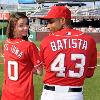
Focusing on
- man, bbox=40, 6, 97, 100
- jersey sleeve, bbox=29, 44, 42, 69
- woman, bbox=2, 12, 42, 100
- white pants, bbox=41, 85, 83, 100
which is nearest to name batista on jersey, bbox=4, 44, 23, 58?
woman, bbox=2, 12, 42, 100

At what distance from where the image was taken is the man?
3916 mm

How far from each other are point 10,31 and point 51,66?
712mm

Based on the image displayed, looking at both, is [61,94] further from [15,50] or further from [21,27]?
[21,27]

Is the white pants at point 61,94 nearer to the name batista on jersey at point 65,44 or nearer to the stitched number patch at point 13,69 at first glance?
the name batista on jersey at point 65,44

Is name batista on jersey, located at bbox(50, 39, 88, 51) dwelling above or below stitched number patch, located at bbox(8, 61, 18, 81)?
above

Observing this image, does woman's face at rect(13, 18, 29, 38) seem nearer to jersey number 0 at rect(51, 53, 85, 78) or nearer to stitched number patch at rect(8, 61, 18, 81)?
stitched number patch at rect(8, 61, 18, 81)

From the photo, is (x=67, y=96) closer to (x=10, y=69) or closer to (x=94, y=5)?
(x=10, y=69)

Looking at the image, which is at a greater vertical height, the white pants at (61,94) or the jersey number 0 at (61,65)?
the jersey number 0 at (61,65)

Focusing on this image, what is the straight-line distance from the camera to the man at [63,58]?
392cm

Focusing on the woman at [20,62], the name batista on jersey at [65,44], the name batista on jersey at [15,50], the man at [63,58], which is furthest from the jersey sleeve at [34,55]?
the name batista on jersey at [65,44]

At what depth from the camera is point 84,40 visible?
3982 millimetres

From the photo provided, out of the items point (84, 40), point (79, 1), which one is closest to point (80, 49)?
point (84, 40)

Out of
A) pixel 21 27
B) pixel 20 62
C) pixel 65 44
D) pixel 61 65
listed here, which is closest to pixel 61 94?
pixel 61 65

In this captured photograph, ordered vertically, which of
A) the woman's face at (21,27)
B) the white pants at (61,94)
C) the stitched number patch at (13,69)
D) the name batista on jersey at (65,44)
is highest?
the woman's face at (21,27)
